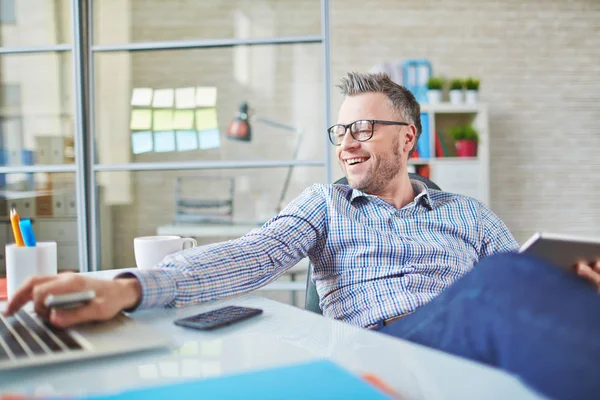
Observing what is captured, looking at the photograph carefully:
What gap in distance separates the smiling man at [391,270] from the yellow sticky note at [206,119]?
2029mm

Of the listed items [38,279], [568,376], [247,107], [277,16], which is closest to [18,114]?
[247,107]

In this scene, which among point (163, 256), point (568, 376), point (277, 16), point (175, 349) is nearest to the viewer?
point (568, 376)

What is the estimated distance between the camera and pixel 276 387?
0.54 meters

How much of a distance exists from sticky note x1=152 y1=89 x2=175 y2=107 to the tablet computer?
9.51 feet

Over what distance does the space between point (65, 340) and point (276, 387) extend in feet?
1.10

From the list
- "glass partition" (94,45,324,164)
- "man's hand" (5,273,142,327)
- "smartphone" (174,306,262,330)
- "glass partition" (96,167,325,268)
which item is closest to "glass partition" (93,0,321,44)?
→ "glass partition" (94,45,324,164)

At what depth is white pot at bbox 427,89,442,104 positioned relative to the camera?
3.96 meters

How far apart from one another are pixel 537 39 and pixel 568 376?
4308 mm

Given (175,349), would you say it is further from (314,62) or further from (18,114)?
(18,114)

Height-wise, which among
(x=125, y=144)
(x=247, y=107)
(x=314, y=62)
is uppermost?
(x=314, y=62)

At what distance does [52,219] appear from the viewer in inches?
134

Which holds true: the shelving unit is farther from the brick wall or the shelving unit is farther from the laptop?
the laptop

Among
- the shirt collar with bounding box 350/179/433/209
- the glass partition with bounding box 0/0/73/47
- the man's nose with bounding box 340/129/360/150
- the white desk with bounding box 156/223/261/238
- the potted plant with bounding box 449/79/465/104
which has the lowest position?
the white desk with bounding box 156/223/261/238

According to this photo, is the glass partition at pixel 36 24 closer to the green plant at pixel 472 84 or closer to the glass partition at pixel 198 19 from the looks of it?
the glass partition at pixel 198 19
